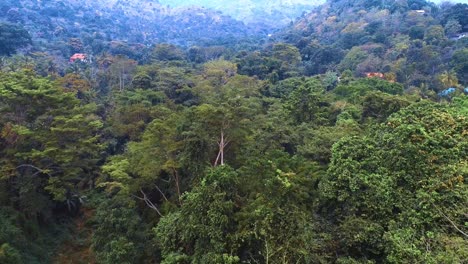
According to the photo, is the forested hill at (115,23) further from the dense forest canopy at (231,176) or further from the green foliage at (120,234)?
the green foliage at (120,234)

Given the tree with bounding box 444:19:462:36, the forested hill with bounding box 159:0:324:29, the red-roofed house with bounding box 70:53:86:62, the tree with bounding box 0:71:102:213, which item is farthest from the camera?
the forested hill with bounding box 159:0:324:29

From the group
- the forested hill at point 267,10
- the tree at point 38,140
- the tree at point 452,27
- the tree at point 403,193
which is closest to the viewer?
the tree at point 403,193

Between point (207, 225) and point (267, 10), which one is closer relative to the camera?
point (207, 225)

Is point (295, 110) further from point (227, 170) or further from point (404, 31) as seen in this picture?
point (404, 31)

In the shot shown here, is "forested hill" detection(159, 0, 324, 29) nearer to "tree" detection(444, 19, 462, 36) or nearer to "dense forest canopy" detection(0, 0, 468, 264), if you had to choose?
"tree" detection(444, 19, 462, 36)

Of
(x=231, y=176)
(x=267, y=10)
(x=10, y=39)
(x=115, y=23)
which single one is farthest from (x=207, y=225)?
(x=267, y=10)

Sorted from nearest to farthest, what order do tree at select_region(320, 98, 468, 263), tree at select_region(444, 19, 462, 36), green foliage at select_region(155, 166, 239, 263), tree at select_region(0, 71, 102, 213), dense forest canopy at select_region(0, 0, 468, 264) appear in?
tree at select_region(320, 98, 468, 263), green foliage at select_region(155, 166, 239, 263), dense forest canopy at select_region(0, 0, 468, 264), tree at select_region(0, 71, 102, 213), tree at select_region(444, 19, 462, 36)

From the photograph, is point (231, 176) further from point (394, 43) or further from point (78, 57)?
point (78, 57)

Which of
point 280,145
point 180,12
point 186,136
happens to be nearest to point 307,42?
point 280,145

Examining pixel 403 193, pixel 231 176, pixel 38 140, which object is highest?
pixel 231 176

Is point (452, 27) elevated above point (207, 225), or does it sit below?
below

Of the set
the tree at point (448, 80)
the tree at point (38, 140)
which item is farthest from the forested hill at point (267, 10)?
the tree at point (38, 140)

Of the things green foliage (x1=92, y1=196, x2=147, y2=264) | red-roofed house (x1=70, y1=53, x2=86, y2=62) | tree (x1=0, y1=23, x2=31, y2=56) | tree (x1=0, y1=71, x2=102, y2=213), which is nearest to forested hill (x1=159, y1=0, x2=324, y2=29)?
red-roofed house (x1=70, y1=53, x2=86, y2=62)
